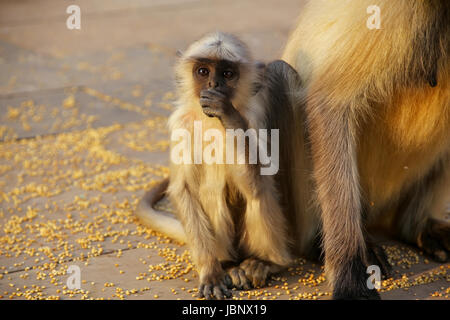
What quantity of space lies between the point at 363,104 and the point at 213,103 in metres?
0.68

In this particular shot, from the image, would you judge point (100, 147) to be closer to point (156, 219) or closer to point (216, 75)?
point (156, 219)

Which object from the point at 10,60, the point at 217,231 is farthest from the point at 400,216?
the point at 10,60

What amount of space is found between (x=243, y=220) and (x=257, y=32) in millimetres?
4962

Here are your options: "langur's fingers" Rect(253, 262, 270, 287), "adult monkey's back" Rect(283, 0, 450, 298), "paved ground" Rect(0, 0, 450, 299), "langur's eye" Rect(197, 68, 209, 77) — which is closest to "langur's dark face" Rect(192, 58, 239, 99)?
"langur's eye" Rect(197, 68, 209, 77)

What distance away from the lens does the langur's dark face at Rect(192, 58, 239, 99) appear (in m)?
3.13

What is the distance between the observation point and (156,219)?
3967mm

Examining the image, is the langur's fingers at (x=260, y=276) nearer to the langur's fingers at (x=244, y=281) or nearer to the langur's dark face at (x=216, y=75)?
the langur's fingers at (x=244, y=281)

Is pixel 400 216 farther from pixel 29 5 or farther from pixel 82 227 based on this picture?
pixel 29 5

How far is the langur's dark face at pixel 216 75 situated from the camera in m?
3.13

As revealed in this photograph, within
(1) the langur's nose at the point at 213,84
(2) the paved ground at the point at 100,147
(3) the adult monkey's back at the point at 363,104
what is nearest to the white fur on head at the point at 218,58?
(1) the langur's nose at the point at 213,84

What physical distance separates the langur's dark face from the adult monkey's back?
36 cm

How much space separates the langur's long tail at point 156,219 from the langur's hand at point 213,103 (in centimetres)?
89

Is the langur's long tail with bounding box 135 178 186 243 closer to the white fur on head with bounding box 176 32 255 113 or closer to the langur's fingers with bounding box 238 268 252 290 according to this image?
the langur's fingers with bounding box 238 268 252 290

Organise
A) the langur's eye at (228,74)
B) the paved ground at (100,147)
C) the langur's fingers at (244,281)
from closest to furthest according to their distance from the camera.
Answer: the langur's eye at (228,74) < the langur's fingers at (244,281) < the paved ground at (100,147)
